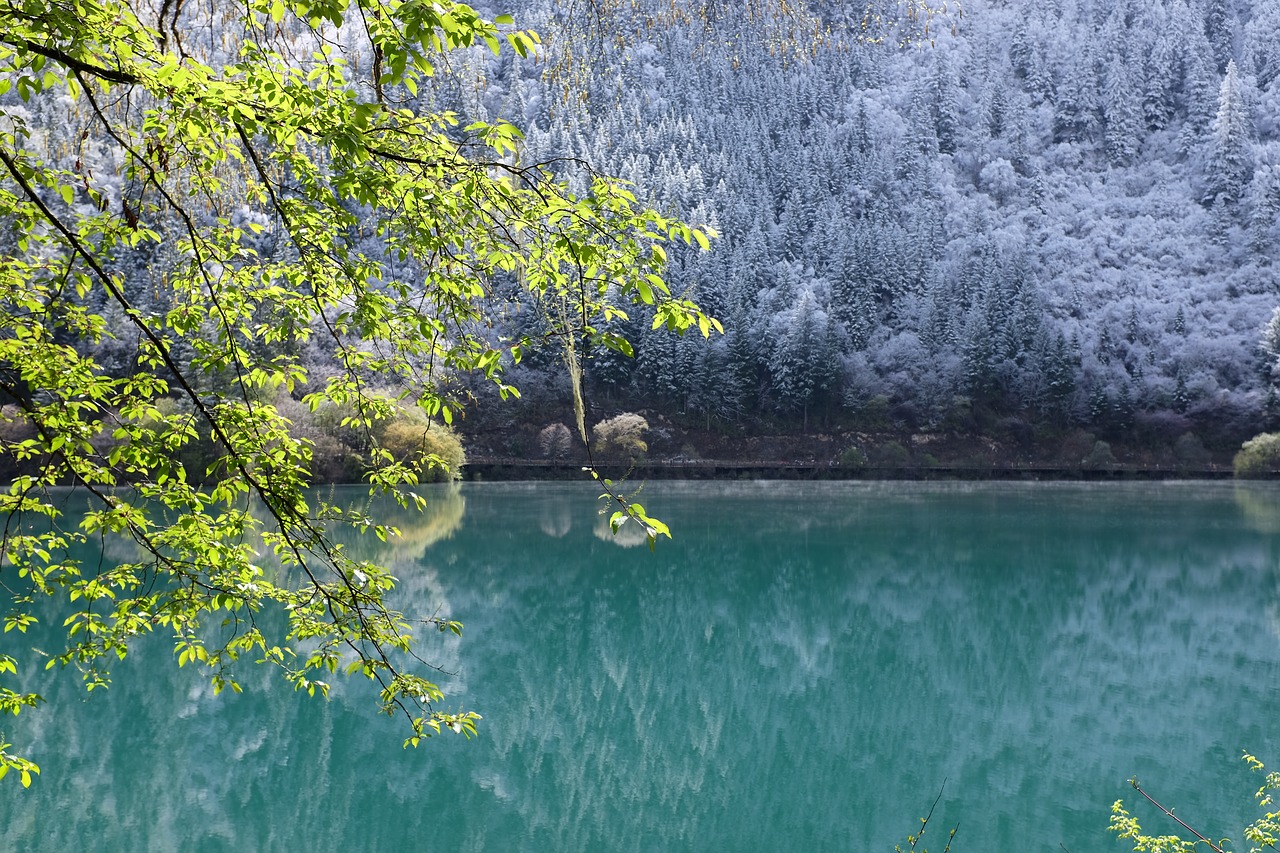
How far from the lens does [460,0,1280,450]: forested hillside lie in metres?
54.3

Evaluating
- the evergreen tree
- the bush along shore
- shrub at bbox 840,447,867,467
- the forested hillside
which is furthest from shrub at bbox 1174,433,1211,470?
the evergreen tree

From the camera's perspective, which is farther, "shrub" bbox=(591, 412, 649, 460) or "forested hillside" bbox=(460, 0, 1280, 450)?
"forested hillside" bbox=(460, 0, 1280, 450)

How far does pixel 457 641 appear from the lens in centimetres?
1459

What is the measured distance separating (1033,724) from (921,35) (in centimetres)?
944

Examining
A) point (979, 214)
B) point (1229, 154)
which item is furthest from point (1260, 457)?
point (1229, 154)

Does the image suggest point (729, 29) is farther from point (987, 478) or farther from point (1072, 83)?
point (1072, 83)

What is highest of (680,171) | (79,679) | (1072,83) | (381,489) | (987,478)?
(1072,83)

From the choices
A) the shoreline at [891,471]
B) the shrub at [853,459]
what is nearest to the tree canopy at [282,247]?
the shoreline at [891,471]

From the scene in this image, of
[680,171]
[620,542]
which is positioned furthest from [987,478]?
→ [680,171]

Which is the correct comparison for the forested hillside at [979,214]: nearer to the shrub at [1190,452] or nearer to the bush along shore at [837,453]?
the bush along shore at [837,453]

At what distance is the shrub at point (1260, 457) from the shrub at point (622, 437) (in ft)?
90.3

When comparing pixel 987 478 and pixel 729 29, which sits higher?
pixel 729 29

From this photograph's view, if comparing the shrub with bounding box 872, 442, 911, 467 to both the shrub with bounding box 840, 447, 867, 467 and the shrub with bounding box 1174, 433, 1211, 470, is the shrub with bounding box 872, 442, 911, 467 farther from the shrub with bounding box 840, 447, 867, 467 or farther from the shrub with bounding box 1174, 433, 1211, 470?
the shrub with bounding box 1174, 433, 1211, 470

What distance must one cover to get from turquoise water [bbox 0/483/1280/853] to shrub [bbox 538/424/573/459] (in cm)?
2710
